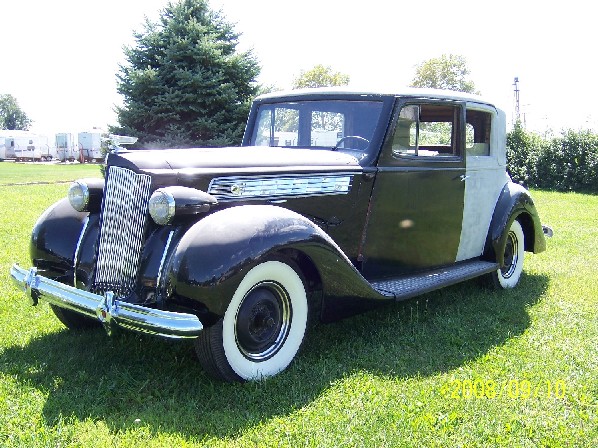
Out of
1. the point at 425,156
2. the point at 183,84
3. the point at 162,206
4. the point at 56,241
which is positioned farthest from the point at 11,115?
the point at 162,206

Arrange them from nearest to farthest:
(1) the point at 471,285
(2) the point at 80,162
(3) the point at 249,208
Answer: (3) the point at 249,208, (1) the point at 471,285, (2) the point at 80,162

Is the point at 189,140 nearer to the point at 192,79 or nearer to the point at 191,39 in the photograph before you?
the point at 192,79

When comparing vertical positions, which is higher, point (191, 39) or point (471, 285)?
point (191, 39)

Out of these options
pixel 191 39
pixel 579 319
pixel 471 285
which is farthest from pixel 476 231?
pixel 191 39

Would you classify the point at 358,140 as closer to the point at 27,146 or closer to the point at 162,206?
the point at 162,206

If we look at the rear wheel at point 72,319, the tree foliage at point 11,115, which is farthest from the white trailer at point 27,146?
the tree foliage at point 11,115

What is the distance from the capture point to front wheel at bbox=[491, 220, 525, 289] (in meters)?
5.79

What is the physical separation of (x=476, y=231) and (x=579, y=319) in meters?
1.17

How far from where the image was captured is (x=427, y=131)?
4.93 meters

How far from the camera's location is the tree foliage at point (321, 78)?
4244 cm

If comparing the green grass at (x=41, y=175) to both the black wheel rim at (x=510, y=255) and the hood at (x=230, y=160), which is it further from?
the black wheel rim at (x=510, y=255)

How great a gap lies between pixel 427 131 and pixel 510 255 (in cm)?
187

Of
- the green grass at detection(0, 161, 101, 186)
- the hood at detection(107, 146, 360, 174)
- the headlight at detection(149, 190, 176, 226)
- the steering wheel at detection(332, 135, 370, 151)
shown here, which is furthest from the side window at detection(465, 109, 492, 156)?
the green grass at detection(0, 161, 101, 186)

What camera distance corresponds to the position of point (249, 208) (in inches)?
132
